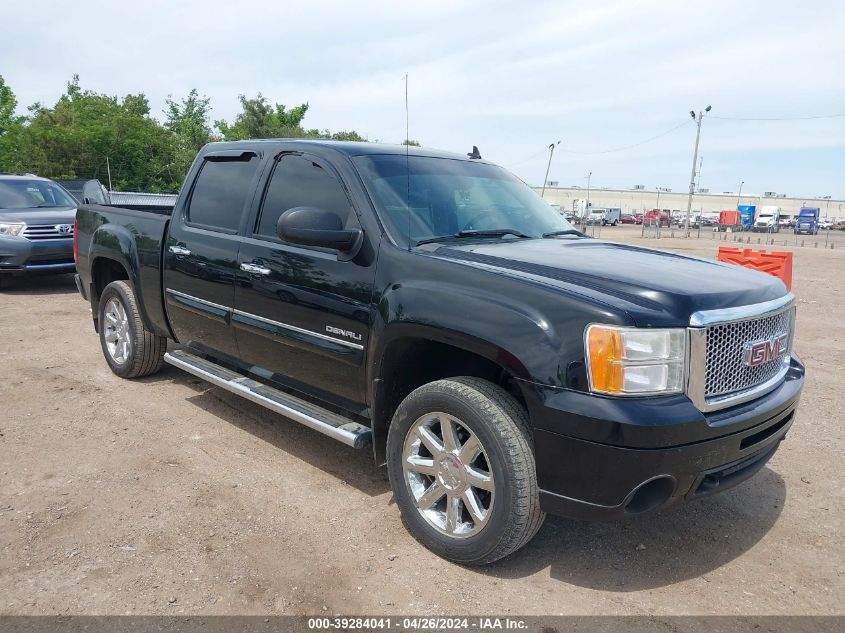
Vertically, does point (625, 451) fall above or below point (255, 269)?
below

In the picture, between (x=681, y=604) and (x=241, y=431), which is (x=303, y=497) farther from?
(x=681, y=604)

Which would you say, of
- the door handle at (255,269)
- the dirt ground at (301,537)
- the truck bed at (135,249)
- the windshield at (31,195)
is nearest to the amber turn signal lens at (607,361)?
the dirt ground at (301,537)

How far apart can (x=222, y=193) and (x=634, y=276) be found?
2.83 m

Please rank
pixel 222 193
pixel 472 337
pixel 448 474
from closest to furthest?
pixel 472 337, pixel 448 474, pixel 222 193

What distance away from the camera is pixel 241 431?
4.59 meters

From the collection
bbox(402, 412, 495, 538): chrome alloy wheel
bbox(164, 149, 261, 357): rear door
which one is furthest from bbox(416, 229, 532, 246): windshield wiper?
Result: bbox(164, 149, 261, 357): rear door

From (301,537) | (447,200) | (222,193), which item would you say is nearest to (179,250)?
(222,193)

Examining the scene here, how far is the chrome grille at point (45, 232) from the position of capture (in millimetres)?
9844

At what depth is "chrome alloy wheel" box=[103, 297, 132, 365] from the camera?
5.49m

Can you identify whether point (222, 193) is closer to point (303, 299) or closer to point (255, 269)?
point (255, 269)

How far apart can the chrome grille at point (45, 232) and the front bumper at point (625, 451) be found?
31.7 feet

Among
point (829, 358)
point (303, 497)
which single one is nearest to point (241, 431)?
point (303, 497)

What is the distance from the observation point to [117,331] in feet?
18.5

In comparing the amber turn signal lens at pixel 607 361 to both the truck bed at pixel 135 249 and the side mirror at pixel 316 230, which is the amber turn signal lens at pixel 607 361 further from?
the truck bed at pixel 135 249
